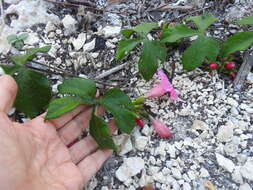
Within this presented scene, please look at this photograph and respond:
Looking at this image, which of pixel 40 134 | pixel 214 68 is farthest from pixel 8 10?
pixel 214 68

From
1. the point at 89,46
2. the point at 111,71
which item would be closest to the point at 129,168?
the point at 111,71

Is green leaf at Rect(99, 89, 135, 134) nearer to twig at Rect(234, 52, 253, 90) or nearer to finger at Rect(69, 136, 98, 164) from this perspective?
finger at Rect(69, 136, 98, 164)

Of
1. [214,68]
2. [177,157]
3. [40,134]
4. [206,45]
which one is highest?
[206,45]

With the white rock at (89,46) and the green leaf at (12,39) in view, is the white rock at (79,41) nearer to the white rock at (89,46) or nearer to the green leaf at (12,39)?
the white rock at (89,46)

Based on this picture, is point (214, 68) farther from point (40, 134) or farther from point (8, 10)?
point (8, 10)

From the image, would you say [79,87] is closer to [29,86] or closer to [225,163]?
[29,86]

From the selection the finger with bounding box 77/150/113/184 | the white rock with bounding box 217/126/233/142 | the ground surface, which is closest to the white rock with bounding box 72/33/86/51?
the ground surface
